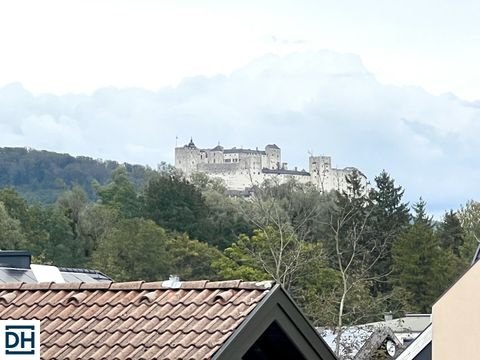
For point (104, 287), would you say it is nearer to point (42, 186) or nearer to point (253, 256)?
point (253, 256)

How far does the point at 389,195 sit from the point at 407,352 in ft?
211

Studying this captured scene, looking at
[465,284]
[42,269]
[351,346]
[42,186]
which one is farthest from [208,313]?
[42,186]

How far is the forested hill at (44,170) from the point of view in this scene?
168 meters

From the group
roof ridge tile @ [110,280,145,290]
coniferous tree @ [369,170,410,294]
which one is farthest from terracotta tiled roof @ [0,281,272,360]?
coniferous tree @ [369,170,410,294]

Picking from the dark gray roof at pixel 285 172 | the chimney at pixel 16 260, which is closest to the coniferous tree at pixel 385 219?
the chimney at pixel 16 260

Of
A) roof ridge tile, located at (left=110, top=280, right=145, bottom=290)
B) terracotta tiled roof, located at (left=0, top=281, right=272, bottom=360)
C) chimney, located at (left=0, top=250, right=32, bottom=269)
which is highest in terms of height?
chimney, located at (left=0, top=250, right=32, bottom=269)

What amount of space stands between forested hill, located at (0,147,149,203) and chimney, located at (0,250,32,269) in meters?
142

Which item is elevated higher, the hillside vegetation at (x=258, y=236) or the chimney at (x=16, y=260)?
the hillside vegetation at (x=258, y=236)

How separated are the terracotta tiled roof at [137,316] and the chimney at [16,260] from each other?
1124 cm

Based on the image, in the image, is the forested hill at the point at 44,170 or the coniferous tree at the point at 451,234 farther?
the forested hill at the point at 44,170

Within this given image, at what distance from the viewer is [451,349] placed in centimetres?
1717

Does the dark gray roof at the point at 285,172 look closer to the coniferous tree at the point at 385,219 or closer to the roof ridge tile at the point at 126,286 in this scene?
the coniferous tree at the point at 385,219

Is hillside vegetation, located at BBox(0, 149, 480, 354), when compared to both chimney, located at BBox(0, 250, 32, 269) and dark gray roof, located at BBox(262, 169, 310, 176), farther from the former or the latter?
dark gray roof, located at BBox(262, 169, 310, 176)

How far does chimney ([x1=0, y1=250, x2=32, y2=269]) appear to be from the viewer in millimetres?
19703
